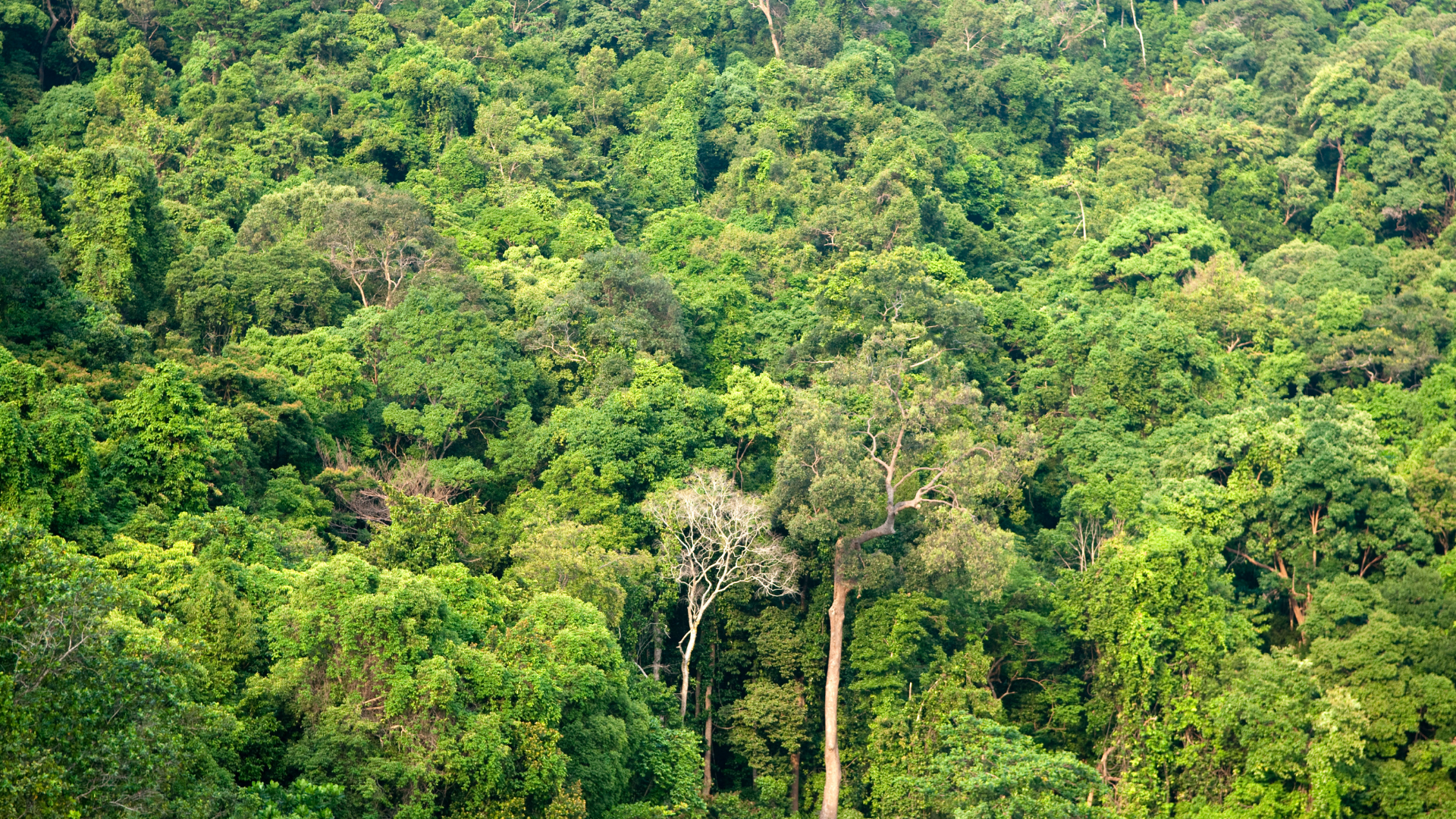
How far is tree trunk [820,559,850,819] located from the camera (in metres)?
28.9

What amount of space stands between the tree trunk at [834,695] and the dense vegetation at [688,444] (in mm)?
136

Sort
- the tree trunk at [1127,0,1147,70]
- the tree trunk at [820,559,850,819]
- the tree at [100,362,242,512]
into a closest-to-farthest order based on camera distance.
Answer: the tree at [100,362,242,512] < the tree trunk at [820,559,850,819] < the tree trunk at [1127,0,1147,70]

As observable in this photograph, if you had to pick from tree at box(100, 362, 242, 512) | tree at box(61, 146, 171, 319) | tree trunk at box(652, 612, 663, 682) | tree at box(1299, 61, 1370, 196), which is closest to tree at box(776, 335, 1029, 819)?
tree trunk at box(652, 612, 663, 682)

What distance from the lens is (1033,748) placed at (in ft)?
88.4

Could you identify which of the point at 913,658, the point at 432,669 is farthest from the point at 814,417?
the point at 432,669

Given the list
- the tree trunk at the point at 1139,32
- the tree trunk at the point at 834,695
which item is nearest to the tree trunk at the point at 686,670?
the tree trunk at the point at 834,695

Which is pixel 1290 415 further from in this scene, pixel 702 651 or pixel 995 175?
pixel 995 175

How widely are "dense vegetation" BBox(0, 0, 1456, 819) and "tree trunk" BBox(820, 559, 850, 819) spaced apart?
14 centimetres

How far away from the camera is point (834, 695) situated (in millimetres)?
29156

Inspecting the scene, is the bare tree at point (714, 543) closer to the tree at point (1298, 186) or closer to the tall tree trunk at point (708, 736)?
the tall tree trunk at point (708, 736)

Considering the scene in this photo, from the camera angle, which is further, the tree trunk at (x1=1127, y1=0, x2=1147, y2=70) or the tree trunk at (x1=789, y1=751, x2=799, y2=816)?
the tree trunk at (x1=1127, y1=0, x2=1147, y2=70)

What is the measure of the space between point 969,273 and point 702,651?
1961 cm

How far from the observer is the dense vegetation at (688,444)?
2066 cm

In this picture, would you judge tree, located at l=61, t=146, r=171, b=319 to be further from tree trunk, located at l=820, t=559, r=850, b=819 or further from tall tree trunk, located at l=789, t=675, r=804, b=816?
tall tree trunk, located at l=789, t=675, r=804, b=816
